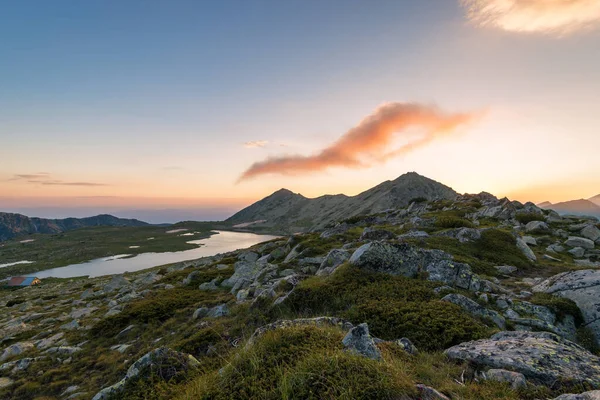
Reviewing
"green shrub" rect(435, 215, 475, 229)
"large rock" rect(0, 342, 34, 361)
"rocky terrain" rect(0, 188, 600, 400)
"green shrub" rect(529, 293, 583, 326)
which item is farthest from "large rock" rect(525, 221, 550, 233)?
"large rock" rect(0, 342, 34, 361)

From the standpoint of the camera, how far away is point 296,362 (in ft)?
18.7

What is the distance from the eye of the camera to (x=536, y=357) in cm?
642

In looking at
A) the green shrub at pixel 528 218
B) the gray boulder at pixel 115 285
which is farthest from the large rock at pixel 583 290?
the gray boulder at pixel 115 285

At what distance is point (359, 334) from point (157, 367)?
6159 mm

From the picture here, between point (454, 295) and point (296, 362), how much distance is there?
877 cm

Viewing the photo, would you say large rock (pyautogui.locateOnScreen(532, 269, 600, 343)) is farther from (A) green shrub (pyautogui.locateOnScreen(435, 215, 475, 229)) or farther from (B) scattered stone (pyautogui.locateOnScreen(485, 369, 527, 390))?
(A) green shrub (pyautogui.locateOnScreen(435, 215, 475, 229))

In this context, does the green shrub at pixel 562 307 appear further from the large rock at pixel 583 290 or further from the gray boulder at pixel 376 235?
the gray boulder at pixel 376 235

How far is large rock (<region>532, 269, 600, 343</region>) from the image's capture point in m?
10.4

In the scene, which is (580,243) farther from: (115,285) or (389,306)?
(115,285)

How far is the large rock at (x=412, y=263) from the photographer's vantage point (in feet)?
44.9

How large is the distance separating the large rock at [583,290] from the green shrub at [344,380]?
10.5 meters

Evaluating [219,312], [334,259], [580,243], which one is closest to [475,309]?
[334,259]

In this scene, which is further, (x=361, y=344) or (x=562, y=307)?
(x=562, y=307)

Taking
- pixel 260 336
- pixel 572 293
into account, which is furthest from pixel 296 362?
pixel 572 293
